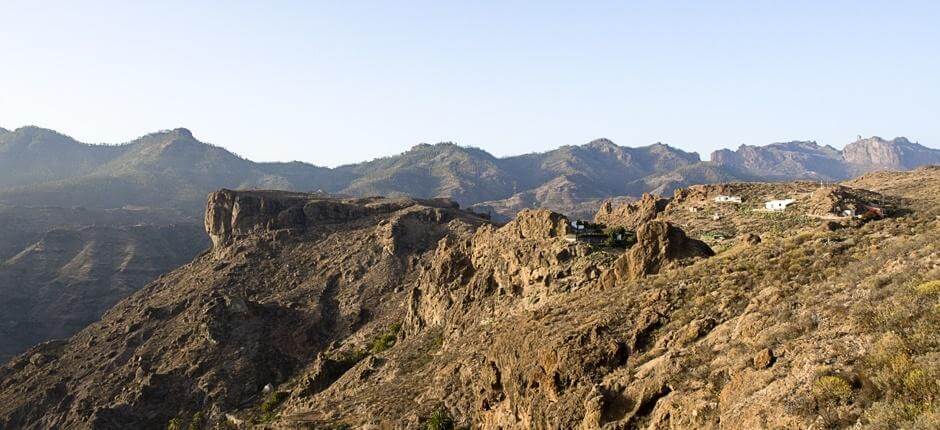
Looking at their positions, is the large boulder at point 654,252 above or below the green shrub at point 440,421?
above

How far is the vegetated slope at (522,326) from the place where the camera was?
51.8 feet

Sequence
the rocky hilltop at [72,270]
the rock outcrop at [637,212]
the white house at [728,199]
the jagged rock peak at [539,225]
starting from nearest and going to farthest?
1. the jagged rock peak at [539,225]
2. the white house at [728,199]
3. the rock outcrop at [637,212]
4. the rocky hilltop at [72,270]

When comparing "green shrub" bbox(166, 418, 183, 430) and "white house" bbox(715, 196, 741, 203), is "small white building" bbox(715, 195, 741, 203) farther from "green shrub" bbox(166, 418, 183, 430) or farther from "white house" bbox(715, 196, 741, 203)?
"green shrub" bbox(166, 418, 183, 430)

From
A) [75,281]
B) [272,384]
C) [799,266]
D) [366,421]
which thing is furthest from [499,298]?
[75,281]

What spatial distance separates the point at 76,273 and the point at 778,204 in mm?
142896

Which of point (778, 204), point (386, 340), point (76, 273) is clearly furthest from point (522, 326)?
point (76, 273)

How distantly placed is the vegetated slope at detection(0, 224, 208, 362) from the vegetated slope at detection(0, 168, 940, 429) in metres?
57.0

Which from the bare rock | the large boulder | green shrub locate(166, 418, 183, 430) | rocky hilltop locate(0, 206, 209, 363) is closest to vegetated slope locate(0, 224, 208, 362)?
rocky hilltop locate(0, 206, 209, 363)

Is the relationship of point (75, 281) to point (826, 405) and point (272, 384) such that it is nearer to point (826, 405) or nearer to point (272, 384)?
point (272, 384)

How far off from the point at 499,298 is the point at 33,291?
133 metres

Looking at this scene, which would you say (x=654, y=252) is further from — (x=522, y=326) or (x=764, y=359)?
(x=764, y=359)

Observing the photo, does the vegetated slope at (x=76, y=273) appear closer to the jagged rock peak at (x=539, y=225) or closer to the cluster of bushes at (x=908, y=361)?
the jagged rock peak at (x=539, y=225)

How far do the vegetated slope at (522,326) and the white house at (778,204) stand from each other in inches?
25.8

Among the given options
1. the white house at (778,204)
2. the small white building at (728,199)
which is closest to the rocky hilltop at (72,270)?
the small white building at (728,199)
